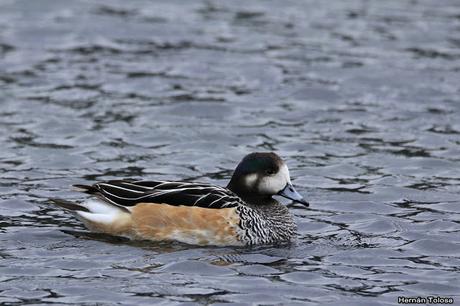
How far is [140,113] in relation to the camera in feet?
53.8

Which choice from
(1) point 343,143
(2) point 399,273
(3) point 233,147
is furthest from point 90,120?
(2) point 399,273

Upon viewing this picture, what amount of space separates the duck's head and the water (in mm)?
490

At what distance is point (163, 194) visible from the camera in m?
11.7

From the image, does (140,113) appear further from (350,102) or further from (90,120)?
(350,102)

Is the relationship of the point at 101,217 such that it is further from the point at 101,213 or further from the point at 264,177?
the point at 264,177

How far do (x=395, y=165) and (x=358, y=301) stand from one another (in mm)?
4682

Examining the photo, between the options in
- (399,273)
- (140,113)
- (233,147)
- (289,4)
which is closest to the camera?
(399,273)

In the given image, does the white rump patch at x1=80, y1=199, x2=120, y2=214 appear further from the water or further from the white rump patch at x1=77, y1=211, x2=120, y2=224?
the water

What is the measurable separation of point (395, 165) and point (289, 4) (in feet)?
25.8

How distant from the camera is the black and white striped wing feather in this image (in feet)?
38.3

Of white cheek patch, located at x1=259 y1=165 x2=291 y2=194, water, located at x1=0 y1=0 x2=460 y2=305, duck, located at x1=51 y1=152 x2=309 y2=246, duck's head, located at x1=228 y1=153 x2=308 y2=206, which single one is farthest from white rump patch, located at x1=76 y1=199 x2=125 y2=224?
white cheek patch, located at x1=259 y1=165 x2=291 y2=194

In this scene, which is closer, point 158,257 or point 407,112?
point 158,257

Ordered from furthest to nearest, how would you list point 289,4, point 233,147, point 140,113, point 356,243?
1. point 289,4
2. point 140,113
3. point 233,147
4. point 356,243

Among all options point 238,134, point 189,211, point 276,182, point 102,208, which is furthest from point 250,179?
point 238,134
